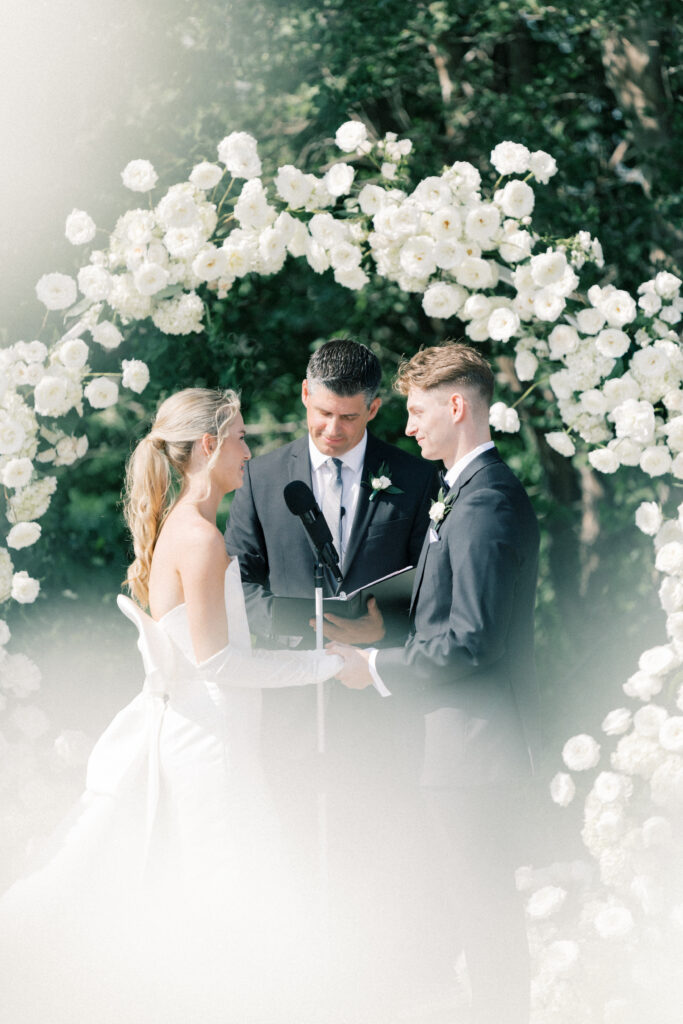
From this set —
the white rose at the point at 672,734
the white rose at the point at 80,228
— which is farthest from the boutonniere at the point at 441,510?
the white rose at the point at 80,228

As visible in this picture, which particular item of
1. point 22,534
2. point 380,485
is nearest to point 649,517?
point 380,485

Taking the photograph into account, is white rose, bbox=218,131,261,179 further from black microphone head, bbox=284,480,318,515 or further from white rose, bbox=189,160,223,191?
black microphone head, bbox=284,480,318,515

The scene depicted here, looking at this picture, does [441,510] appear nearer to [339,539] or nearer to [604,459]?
[339,539]

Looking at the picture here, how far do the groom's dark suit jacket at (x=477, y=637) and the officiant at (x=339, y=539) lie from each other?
55 centimetres

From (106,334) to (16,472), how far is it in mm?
744

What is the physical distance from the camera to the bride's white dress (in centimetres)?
381

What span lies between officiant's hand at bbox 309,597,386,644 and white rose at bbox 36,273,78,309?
1.85 metres

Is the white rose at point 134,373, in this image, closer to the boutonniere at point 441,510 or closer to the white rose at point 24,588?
the white rose at point 24,588

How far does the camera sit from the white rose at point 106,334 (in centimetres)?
474

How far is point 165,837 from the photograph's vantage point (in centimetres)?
384

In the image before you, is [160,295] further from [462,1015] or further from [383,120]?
[462,1015]

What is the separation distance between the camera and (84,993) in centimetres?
400

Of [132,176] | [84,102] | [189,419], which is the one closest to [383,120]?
[84,102]

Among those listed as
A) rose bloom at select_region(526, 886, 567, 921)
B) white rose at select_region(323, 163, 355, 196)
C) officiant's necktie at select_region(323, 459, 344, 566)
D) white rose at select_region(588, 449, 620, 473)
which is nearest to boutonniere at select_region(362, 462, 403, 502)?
officiant's necktie at select_region(323, 459, 344, 566)
